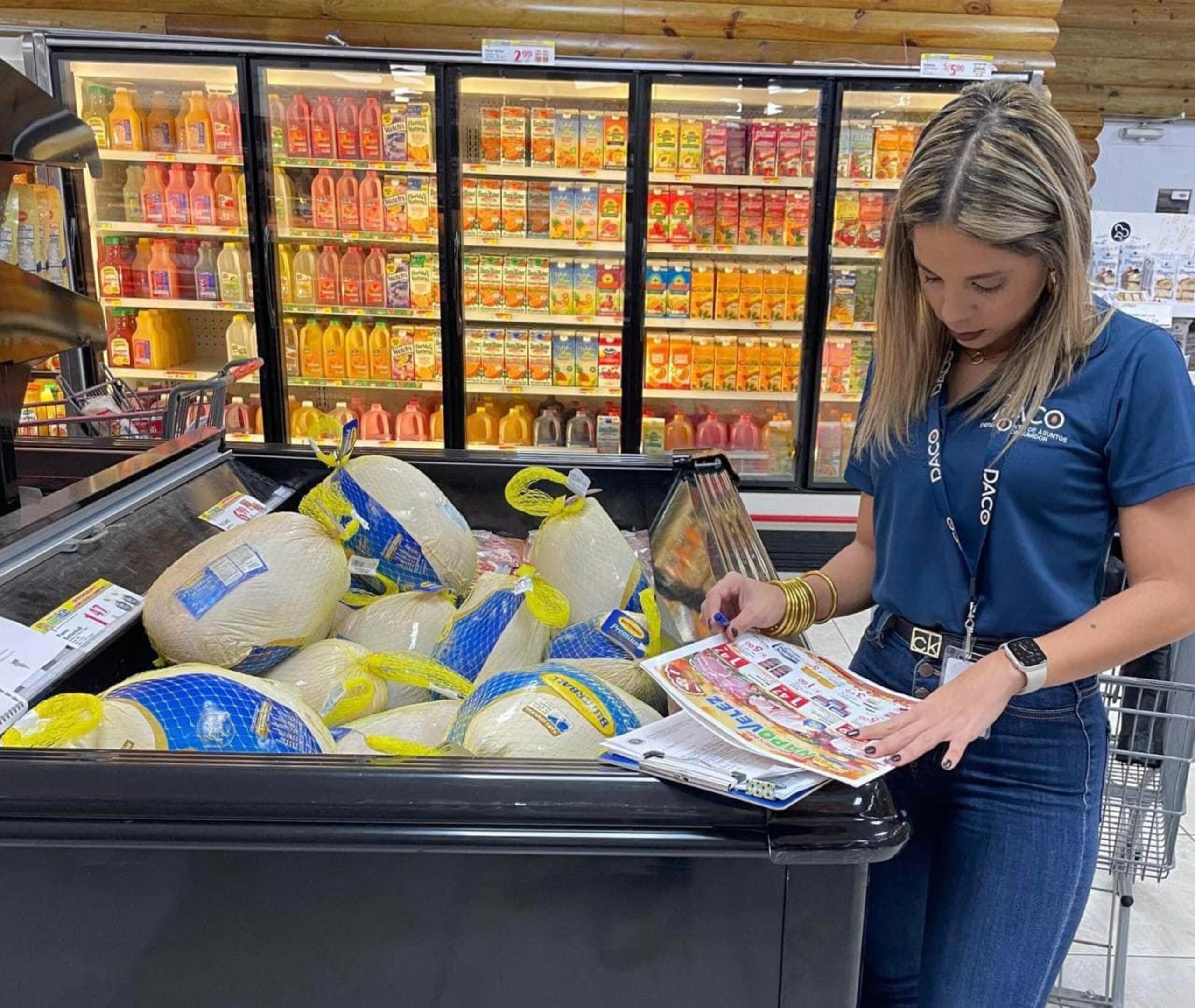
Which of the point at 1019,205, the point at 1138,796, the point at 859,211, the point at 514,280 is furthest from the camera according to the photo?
the point at 514,280

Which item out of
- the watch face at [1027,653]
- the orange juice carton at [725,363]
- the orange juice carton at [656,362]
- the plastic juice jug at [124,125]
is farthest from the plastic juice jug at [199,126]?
the watch face at [1027,653]

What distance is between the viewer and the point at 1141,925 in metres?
2.38

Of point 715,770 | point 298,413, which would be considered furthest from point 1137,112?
point 715,770

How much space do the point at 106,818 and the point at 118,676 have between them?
53 cm

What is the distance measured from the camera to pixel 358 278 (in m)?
4.63

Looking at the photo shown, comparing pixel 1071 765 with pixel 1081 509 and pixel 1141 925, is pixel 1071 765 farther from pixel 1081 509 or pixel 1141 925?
pixel 1141 925

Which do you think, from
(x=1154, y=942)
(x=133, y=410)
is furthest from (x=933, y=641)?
(x=133, y=410)

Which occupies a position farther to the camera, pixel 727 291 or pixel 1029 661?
pixel 727 291

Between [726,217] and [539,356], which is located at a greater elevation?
[726,217]

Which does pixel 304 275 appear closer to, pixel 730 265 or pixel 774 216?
pixel 730 265

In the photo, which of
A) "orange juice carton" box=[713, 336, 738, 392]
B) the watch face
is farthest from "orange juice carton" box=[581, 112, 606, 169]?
the watch face

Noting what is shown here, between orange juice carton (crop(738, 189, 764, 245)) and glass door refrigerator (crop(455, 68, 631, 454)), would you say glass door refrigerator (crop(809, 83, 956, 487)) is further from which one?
glass door refrigerator (crop(455, 68, 631, 454))

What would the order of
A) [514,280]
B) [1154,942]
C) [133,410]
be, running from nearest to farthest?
[1154,942] → [133,410] → [514,280]

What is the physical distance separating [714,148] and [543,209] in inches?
34.0
